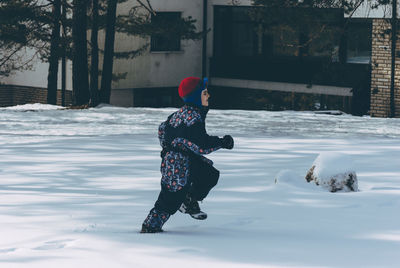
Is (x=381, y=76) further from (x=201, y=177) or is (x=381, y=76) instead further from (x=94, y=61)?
(x=201, y=177)

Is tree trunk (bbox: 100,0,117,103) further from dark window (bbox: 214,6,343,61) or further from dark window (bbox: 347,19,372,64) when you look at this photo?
dark window (bbox: 347,19,372,64)

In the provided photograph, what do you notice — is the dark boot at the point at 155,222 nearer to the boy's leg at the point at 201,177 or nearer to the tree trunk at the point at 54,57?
the boy's leg at the point at 201,177

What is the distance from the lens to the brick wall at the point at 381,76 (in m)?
25.4

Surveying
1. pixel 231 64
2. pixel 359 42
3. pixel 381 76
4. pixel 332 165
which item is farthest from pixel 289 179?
pixel 231 64

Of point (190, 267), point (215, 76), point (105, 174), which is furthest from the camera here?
point (215, 76)

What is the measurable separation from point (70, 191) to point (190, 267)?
3872mm

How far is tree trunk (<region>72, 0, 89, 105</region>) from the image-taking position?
2472 centimetres

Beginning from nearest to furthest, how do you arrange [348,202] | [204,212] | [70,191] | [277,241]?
[277,241]
[204,212]
[348,202]
[70,191]

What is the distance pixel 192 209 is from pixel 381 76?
61.3ft

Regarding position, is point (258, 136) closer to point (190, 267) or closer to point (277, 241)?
point (277, 241)

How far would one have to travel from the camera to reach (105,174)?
448 inches

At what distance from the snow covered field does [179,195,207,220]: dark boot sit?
107mm

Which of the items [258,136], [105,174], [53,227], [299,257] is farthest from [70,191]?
[258,136]

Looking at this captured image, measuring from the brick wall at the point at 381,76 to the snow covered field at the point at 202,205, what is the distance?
9430 mm
